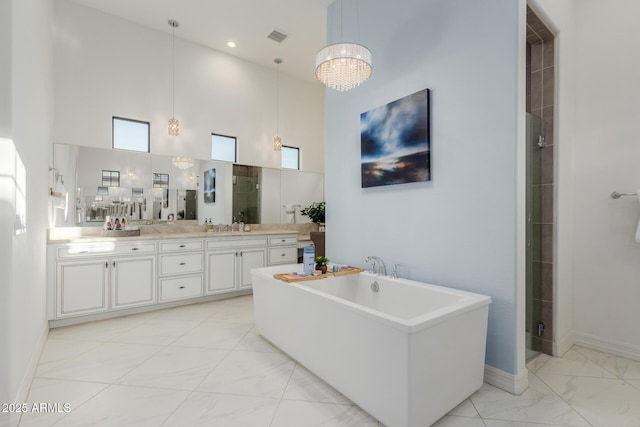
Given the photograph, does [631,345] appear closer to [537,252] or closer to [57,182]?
[537,252]

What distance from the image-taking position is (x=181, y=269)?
3.77 m

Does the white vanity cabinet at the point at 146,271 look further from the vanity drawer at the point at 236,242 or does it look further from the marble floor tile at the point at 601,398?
the marble floor tile at the point at 601,398

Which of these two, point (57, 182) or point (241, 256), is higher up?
point (57, 182)

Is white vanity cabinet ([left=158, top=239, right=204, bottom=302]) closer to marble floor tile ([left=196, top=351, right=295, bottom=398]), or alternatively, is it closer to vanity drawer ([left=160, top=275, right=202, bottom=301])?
vanity drawer ([left=160, top=275, right=202, bottom=301])

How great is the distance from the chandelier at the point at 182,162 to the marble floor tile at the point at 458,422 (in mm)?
4066

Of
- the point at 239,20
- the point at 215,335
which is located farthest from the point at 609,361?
the point at 239,20

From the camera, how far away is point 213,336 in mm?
2906

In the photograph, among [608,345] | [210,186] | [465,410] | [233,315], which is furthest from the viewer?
[210,186]

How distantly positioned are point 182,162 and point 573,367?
4656 mm

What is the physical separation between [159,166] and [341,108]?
101 inches

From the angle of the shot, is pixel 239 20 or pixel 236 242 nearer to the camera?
pixel 239 20

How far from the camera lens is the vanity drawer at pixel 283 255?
454 cm

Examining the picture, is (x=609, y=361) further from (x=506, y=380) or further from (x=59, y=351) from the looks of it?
(x=59, y=351)

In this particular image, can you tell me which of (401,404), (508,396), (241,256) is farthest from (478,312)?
(241,256)
